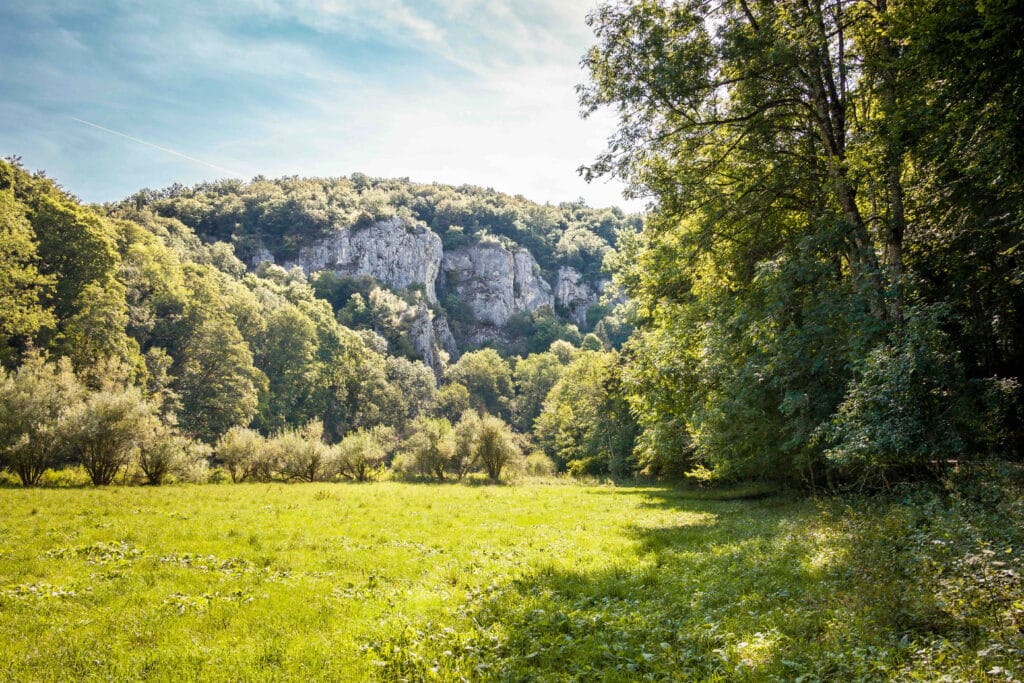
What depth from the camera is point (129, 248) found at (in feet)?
167

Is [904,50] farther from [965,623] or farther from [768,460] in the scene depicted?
[768,460]

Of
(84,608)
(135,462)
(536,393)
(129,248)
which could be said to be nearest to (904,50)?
(84,608)

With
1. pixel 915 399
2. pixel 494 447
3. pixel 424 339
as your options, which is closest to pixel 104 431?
pixel 494 447

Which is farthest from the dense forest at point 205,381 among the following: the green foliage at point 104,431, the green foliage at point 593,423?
the green foliage at point 593,423

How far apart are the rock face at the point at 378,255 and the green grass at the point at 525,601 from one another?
121 m

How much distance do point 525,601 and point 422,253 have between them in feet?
465

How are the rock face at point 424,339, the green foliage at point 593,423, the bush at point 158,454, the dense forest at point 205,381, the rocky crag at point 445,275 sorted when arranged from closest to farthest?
1. the dense forest at point 205,381
2. the bush at point 158,454
3. the green foliage at point 593,423
4. the rock face at point 424,339
5. the rocky crag at point 445,275

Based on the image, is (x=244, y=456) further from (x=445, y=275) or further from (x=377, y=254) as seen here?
(x=445, y=275)

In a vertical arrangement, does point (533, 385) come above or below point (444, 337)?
below

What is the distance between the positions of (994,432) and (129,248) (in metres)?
64.7

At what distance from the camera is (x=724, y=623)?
21.1ft

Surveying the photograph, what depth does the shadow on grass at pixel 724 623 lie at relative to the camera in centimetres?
505

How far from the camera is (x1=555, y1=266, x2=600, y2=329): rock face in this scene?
7111 inches

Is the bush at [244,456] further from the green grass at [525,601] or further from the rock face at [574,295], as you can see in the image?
the rock face at [574,295]
